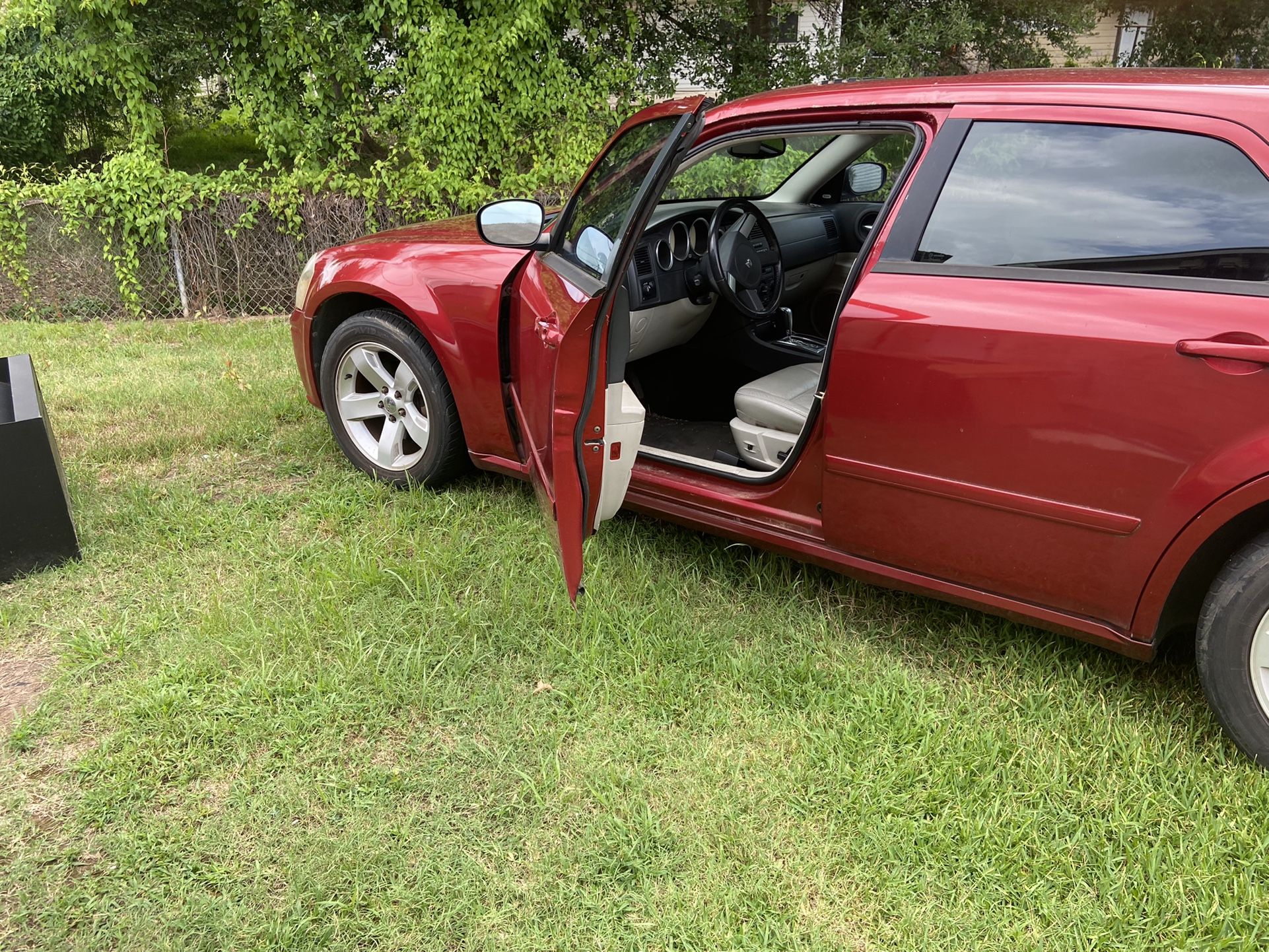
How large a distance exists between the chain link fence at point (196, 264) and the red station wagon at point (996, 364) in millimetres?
4506

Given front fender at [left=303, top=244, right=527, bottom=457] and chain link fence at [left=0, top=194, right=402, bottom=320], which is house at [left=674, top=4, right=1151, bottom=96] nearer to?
chain link fence at [left=0, top=194, right=402, bottom=320]

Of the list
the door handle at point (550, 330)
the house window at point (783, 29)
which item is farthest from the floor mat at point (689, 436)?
the house window at point (783, 29)

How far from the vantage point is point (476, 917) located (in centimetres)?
201

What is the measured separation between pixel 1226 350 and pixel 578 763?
179 cm

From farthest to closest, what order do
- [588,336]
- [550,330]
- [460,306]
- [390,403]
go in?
[390,403] < [460,306] < [550,330] < [588,336]

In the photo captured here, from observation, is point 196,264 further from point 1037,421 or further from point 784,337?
point 1037,421

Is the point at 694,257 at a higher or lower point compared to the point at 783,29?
lower

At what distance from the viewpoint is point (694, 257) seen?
142 inches

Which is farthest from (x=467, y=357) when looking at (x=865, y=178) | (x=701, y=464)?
(x=865, y=178)

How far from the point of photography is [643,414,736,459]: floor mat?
3.52m

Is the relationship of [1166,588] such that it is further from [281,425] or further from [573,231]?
[281,425]

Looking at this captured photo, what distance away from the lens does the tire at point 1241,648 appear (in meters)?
2.12

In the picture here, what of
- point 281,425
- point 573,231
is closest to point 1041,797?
point 573,231

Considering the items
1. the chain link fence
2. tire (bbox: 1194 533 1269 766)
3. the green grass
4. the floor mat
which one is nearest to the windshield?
the floor mat
